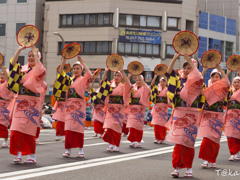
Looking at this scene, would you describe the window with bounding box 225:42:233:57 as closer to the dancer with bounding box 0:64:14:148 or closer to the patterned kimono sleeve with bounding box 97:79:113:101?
the patterned kimono sleeve with bounding box 97:79:113:101

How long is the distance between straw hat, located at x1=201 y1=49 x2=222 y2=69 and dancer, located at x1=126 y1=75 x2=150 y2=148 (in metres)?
4.33

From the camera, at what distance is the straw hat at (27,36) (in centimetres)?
873

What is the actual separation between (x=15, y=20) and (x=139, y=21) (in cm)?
1209

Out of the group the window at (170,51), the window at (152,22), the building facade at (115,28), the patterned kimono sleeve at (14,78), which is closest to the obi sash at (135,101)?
the patterned kimono sleeve at (14,78)

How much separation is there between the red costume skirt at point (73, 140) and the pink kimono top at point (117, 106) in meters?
1.83

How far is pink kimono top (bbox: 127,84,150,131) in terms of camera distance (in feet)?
44.0

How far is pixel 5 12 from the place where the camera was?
4703cm

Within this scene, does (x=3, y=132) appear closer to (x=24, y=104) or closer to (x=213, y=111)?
(x=24, y=104)

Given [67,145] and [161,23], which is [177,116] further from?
[161,23]

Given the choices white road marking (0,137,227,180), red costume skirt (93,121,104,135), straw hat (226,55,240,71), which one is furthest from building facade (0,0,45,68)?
straw hat (226,55,240,71)

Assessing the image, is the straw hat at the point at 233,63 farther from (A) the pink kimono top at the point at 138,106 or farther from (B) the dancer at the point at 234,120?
(A) the pink kimono top at the point at 138,106

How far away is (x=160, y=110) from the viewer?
14.9 meters

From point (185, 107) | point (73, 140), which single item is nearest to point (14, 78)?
point (73, 140)

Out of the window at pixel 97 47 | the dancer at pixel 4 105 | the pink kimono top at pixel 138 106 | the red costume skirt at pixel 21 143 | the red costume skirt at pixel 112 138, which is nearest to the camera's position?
the red costume skirt at pixel 21 143
